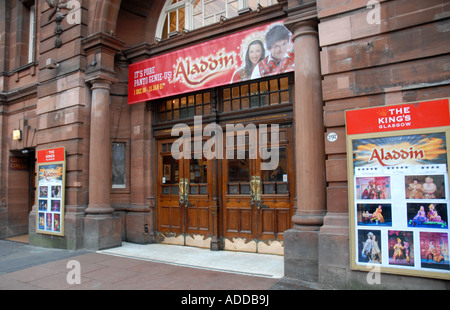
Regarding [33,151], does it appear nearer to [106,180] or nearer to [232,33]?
[106,180]

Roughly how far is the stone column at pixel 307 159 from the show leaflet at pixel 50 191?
6.47 metres

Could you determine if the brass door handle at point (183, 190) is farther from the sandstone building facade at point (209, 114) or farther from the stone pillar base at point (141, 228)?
the stone pillar base at point (141, 228)

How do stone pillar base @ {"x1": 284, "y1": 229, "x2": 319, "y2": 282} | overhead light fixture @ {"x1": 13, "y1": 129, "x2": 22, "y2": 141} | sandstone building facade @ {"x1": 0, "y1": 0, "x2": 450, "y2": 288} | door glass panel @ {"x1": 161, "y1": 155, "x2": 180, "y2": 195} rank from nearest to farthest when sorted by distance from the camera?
1. sandstone building facade @ {"x1": 0, "y1": 0, "x2": 450, "y2": 288}
2. stone pillar base @ {"x1": 284, "y1": 229, "x2": 319, "y2": 282}
3. door glass panel @ {"x1": 161, "y1": 155, "x2": 180, "y2": 195}
4. overhead light fixture @ {"x1": 13, "y1": 129, "x2": 22, "y2": 141}

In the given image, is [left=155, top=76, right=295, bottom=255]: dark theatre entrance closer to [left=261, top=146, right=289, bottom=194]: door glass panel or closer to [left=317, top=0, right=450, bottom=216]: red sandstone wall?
[left=261, top=146, right=289, bottom=194]: door glass panel

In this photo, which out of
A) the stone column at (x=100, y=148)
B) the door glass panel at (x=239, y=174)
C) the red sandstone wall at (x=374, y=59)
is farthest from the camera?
the stone column at (x=100, y=148)

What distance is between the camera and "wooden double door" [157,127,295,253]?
773 centimetres

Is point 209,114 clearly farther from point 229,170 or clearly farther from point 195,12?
point 195,12

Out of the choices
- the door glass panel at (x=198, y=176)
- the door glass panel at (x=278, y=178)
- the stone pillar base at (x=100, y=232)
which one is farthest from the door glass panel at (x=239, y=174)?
the stone pillar base at (x=100, y=232)

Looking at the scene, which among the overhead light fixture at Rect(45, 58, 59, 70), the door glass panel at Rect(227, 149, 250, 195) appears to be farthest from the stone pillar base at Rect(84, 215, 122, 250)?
the overhead light fixture at Rect(45, 58, 59, 70)

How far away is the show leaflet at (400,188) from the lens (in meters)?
4.49

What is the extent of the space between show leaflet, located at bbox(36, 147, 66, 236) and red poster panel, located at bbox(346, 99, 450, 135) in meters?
7.59

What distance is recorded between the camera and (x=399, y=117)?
4.83 metres

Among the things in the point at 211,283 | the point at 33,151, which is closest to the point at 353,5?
the point at 211,283

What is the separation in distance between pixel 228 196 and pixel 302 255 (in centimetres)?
306
